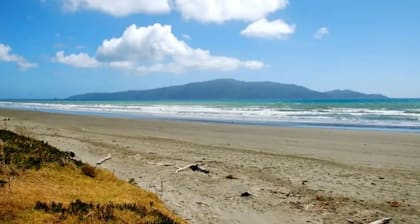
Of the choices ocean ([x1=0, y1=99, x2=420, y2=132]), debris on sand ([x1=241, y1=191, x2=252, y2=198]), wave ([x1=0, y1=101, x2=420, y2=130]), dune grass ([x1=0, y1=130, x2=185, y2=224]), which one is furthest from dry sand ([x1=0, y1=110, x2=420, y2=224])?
wave ([x1=0, y1=101, x2=420, y2=130])

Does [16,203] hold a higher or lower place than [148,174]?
higher

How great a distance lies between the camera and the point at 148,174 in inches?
430

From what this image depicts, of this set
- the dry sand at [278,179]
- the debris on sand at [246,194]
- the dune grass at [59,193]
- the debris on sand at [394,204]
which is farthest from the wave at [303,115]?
the dune grass at [59,193]

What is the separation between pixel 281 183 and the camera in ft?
34.0

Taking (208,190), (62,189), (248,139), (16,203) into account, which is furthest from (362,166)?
(16,203)

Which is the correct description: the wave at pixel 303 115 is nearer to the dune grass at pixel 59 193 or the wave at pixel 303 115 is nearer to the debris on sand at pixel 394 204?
the debris on sand at pixel 394 204

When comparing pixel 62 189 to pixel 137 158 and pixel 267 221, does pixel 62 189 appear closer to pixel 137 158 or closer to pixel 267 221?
pixel 267 221

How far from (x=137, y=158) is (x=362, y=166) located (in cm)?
772

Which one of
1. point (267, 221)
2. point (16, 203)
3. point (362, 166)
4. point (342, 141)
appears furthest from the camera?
point (342, 141)

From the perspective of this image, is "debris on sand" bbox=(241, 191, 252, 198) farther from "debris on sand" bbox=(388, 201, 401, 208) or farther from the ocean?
the ocean

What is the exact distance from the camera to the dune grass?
15.9 feet

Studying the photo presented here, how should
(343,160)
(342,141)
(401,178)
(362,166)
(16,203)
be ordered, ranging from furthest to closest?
(342,141), (343,160), (362,166), (401,178), (16,203)

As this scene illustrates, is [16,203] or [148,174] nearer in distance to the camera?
[16,203]

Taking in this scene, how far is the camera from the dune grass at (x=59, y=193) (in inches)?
191
